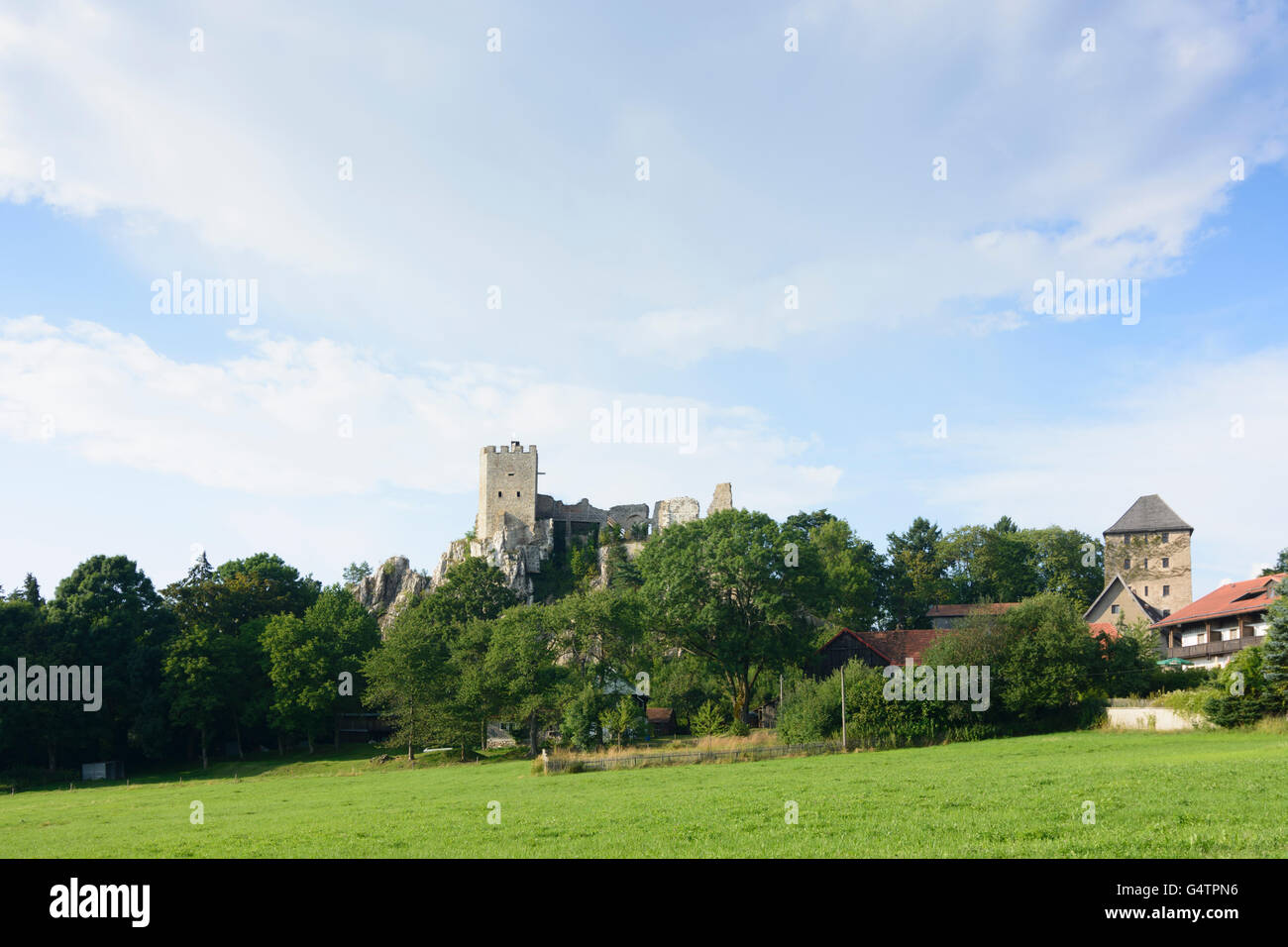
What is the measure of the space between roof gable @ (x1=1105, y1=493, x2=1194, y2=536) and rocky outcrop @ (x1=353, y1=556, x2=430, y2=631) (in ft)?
278

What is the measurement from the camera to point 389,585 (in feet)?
389

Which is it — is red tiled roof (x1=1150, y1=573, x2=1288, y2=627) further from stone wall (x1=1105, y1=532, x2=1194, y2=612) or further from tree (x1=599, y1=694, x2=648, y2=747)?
tree (x1=599, y1=694, x2=648, y2=747)

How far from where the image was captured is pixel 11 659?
62.4 meters

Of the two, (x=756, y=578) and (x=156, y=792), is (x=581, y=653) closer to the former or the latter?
(x=756, y=578)

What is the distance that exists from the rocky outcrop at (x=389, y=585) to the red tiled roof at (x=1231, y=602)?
82142 mm

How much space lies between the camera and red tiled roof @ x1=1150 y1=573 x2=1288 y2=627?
61.5 metres

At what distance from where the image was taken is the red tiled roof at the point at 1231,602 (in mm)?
61469

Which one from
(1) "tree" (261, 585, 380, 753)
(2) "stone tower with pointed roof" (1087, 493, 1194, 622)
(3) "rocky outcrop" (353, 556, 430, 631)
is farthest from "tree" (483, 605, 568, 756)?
(2) "stone tower with pointed roof" (1087, 493, 1194, 622)

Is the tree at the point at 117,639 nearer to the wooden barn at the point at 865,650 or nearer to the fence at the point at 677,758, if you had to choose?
the fence at the point at 677,758

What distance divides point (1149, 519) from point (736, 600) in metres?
69.0

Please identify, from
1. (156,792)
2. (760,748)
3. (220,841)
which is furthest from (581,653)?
(220,841)

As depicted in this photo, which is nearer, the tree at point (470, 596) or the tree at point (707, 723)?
the tree at point (707, 723)

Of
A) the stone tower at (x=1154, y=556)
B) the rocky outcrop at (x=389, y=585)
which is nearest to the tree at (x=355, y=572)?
the rocky outcrop at (x=389, y=585)

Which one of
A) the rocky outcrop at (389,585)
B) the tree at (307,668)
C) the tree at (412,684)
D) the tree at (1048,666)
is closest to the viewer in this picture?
the tree at (1048,666)
